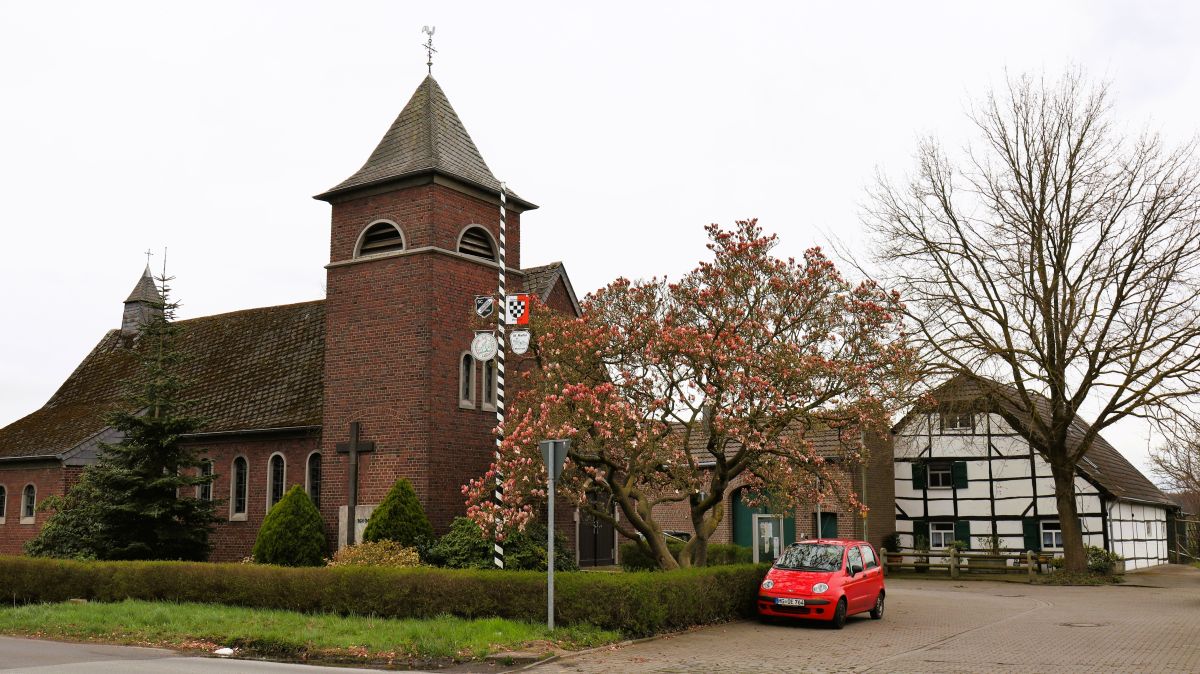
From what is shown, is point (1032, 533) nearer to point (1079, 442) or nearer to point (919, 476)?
point (1079, 442)

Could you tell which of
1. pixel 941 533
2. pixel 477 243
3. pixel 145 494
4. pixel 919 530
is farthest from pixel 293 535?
pixel 941 533

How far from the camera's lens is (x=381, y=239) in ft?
80.5

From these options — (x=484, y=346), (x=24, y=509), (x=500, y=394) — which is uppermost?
(x=484, y=346)

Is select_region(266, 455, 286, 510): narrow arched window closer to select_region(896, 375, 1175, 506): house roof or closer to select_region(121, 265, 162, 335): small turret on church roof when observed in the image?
select_region(121, 265, 162, 335): small turret on church roof

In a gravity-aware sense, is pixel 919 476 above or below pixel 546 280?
below

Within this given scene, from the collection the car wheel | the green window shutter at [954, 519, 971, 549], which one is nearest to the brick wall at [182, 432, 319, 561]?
the car wheel

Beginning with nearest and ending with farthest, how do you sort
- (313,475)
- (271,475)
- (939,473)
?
(313,475)
(271,475)
(939,473)

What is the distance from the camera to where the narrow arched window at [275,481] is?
27.0 metres

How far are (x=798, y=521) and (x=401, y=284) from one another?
20854 mm

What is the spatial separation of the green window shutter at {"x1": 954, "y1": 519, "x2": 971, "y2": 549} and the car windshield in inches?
858

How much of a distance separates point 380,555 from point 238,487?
9.13m

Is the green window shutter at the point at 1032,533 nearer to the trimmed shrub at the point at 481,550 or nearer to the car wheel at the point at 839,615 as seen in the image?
the trimmed shrub at the point at 481,550

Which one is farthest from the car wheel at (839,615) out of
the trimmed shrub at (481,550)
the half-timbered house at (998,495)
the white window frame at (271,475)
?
the half-timbered house at (998,495)

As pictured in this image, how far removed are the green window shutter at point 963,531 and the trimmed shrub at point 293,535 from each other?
25.3m
